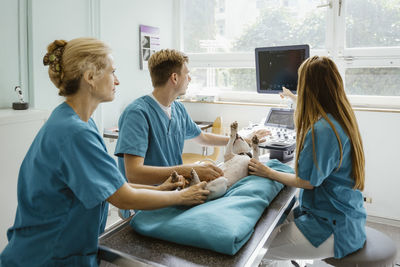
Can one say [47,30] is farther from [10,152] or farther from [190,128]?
[190,128]

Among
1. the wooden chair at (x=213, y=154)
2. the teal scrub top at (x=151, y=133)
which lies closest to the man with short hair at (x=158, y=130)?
the teal scrub top at (x=151, y=133)

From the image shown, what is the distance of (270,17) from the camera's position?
140 inches

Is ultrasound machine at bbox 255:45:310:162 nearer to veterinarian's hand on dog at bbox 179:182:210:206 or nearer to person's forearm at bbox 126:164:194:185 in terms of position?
person's forearm at bbox 126:164:194:185

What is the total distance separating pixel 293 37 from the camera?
3453 millimetres

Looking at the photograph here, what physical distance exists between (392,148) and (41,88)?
276cm

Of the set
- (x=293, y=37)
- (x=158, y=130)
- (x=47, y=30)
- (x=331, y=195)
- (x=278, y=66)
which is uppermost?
(x=293, y=37)

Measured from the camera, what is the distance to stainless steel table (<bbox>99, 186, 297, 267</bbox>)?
0.90 m

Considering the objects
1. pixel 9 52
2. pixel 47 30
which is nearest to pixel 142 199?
pixel 9 52

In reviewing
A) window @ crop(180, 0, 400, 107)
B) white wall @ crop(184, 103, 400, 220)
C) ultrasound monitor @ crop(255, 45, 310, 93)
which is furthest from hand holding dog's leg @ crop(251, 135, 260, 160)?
A: window @ crop(180, 0, 400, 107)

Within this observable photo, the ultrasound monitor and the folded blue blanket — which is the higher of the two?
the ultrasound monitor

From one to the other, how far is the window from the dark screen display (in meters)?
1.05

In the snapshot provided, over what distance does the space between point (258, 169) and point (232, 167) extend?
0.11 meters

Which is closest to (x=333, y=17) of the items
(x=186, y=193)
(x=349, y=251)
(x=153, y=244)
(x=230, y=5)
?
(x=230, y=5)

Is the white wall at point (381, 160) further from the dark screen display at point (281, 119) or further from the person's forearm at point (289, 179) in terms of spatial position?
the person's forearm at point (289, 179)
